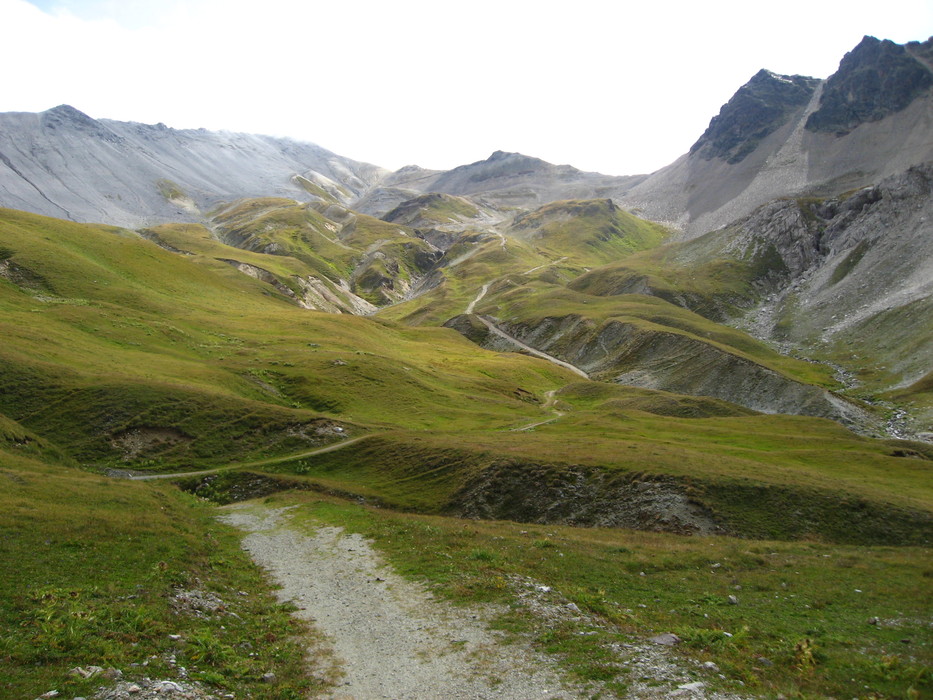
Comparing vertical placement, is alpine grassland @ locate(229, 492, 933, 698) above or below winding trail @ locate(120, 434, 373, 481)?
above

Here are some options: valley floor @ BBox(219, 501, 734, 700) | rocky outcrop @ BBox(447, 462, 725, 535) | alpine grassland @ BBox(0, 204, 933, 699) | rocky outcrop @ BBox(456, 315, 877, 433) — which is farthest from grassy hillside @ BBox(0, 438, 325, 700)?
rocky outcrop @ BBox(456, 315, 877, 433)

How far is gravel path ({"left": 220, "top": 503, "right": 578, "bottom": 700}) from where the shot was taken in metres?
15.3

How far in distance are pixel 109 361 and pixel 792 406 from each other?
11640 cm

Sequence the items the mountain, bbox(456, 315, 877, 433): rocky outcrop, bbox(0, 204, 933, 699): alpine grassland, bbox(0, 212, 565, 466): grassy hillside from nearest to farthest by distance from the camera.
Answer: the mountain < bbox(0, 204, 933, 699): alpine grassland < bbox(0, 212, 565, 466): grassy hillside < bbox(456, 315, 877, 433): rocky outcrop

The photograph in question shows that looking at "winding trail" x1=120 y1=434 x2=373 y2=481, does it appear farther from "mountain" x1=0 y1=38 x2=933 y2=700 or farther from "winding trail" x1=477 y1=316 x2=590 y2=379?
"winding trail" x1=477 y1=316 x2=590 y2=379

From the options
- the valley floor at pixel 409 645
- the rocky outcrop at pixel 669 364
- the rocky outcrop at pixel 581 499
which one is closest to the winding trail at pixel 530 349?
the rocky outcrop at pixel 669 364

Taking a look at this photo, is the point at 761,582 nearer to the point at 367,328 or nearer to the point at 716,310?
the point at 367,328

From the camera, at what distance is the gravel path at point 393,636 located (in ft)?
50.1

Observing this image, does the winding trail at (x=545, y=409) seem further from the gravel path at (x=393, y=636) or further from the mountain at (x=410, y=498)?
the gravel path at (x=393, y=636)

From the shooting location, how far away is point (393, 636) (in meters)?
18.7

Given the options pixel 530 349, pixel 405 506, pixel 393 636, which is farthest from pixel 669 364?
pixel 393 636

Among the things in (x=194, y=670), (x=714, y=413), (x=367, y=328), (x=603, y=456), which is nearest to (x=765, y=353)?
(x=714, y=413)

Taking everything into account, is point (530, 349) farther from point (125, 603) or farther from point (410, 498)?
point (125, 603)

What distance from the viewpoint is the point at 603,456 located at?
4694 centimetres
